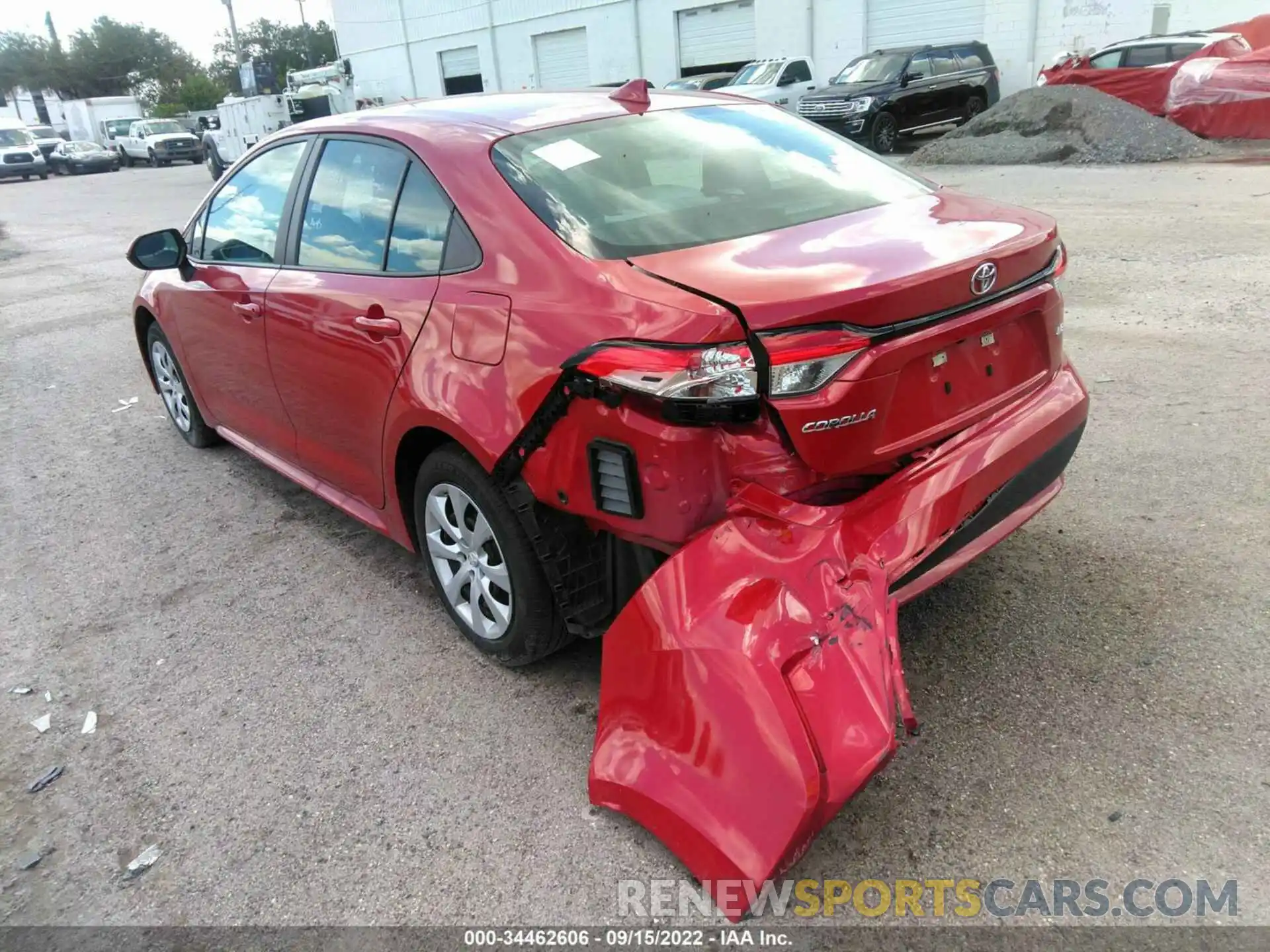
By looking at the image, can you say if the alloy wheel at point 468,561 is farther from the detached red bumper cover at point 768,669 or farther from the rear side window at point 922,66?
the rear side window at point 922,66

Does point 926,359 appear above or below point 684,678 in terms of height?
above

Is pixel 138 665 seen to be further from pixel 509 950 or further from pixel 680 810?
pixel 680 810

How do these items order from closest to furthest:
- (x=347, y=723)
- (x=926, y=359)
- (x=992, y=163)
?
(x=926, y=359) → (x=347, y=723) → (x=992, y=163)

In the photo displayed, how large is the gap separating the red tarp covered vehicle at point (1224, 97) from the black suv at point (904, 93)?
12.9ft

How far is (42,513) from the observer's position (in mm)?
4902

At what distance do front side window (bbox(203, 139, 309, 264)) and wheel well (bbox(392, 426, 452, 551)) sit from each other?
1.21m

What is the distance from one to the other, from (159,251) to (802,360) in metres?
3.58

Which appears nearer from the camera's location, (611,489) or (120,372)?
(611,489)

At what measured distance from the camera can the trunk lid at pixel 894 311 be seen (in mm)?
2285

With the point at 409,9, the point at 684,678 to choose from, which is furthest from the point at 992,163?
the point at 409,9

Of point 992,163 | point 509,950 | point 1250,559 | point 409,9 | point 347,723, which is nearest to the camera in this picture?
point 509,950

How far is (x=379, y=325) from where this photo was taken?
125 inches

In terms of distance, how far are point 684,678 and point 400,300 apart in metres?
1.59

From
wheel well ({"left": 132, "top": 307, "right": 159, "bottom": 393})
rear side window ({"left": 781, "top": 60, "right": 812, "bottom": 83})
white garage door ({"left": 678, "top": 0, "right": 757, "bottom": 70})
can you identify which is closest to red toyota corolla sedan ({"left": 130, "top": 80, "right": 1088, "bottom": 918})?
wheel well ({"left": 132, "top": 307, "right": 159, "bottom": 393})
